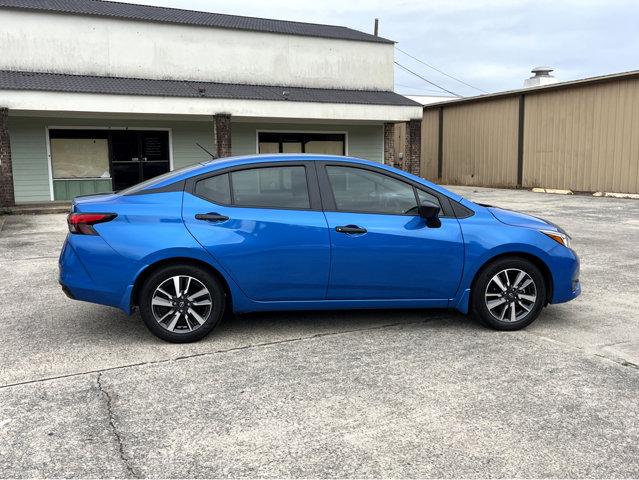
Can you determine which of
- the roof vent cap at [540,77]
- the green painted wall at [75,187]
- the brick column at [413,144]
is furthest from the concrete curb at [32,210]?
the roof vent cap at [540,77]

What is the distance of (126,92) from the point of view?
16.5 metres

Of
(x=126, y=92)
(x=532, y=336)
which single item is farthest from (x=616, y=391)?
(x=126, y=92)

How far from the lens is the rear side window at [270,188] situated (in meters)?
4.87

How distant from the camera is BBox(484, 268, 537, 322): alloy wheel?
5.06m

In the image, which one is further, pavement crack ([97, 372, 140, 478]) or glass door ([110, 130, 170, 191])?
glass door ([110, 130, 170, 191])

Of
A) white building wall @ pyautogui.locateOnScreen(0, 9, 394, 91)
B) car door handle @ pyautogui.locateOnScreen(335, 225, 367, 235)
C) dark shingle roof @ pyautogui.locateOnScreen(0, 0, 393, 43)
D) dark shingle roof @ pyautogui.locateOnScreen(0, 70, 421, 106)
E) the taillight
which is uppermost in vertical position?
dark shingle roof @ pyautogui.locateOnScreen(0, 0, 393, 43)

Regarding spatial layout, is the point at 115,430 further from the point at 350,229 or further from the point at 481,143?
the point at 481,143

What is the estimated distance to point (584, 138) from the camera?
21.4 metres

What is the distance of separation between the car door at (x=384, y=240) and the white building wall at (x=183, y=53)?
15.7 meters

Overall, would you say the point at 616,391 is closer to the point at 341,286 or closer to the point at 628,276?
the point at 341,286

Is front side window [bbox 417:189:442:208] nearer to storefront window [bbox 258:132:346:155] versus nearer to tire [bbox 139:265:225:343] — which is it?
tire [bbox 139:265:225:343]

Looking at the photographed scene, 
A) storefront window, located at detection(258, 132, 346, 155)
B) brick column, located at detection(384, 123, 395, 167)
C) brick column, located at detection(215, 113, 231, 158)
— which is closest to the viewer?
brick column, located at detection(215, 113, 231, 158)

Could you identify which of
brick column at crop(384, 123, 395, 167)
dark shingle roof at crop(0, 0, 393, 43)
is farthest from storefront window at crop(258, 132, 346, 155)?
Result: dark shingle roof at crop(0, 0, 393, 43)

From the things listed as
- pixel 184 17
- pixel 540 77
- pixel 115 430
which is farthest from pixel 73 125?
pixel 540 77
